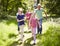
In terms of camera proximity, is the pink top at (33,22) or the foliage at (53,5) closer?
the pink top at (33,22)

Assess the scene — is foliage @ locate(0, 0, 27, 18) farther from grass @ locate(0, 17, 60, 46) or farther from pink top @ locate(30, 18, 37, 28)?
pink top @ locate(30, 18, 37, 28)

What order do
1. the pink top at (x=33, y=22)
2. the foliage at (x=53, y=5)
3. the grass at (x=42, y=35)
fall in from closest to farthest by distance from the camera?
the pink top at (x=33, y=22) → the grass at (x=42, y=35) → the foliage at (x=53, y=5)

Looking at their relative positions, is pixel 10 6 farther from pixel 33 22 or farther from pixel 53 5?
pixel 33 22

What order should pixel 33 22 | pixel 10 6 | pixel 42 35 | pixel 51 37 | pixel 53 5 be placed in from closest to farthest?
pixel 33 22, pixel 51 37, pixel 42 35, pixel 53 5, pixel 10 6

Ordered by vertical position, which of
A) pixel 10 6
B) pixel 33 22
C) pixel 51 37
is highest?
pixel 33 22

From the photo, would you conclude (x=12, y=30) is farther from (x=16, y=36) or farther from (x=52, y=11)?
(x=52, y=11)

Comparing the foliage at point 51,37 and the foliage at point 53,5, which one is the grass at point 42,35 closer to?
the foliage at point 51,37

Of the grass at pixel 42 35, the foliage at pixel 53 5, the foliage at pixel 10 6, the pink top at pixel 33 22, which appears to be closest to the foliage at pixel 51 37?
the grass at pixel 42 35

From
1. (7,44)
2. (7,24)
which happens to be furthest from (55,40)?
(7,24)

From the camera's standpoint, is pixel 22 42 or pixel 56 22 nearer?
pixel 22 42

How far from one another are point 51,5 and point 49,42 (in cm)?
767

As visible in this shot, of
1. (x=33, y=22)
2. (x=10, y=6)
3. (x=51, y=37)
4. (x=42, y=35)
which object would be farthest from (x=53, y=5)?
(x=33, y=22)

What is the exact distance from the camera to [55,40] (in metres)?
10.8

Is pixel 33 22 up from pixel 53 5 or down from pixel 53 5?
up
